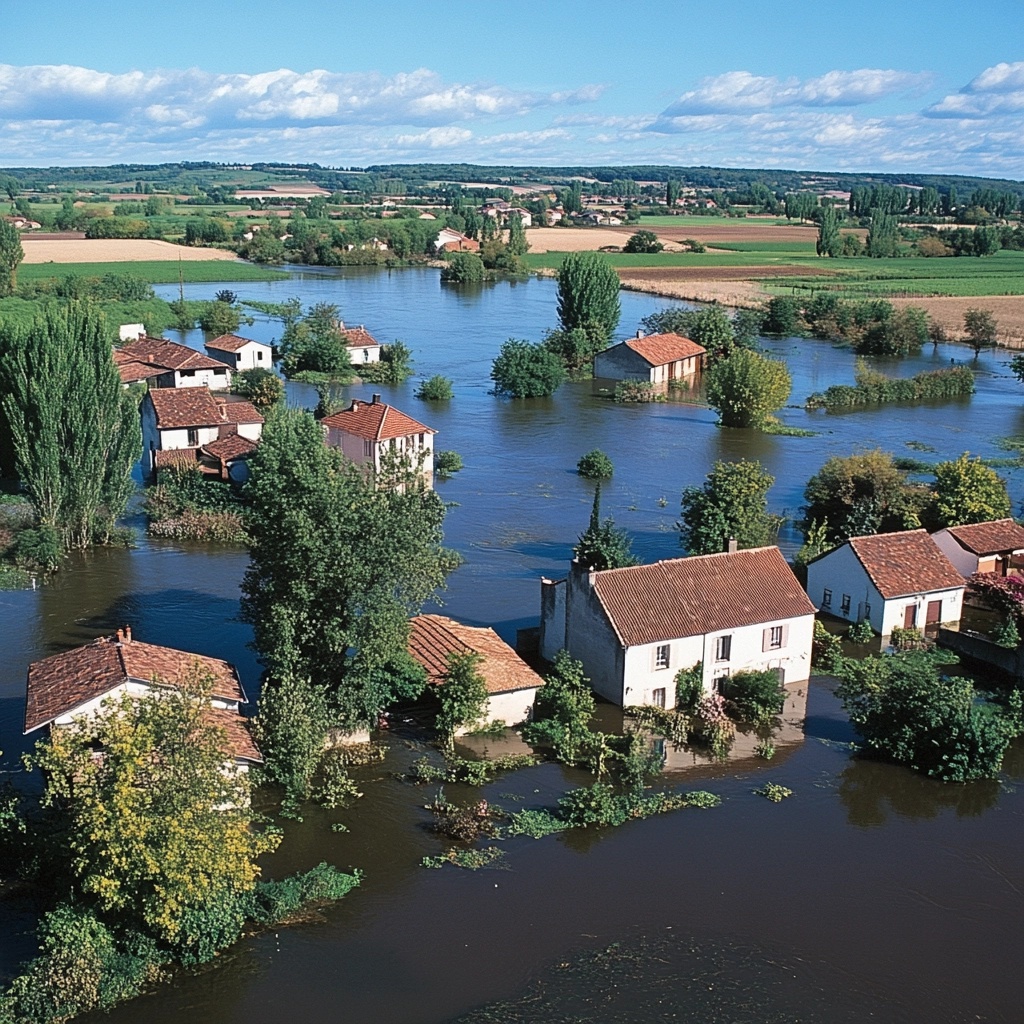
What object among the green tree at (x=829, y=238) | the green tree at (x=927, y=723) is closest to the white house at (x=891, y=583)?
the green tree at (x=927, y=723)

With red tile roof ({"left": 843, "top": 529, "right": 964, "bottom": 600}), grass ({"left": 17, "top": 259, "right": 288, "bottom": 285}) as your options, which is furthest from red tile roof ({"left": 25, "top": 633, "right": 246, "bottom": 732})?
grass ({"left": 17, "top": 259, "right": 288, "bottom": 285})

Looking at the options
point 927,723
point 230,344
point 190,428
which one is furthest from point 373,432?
point 230,344

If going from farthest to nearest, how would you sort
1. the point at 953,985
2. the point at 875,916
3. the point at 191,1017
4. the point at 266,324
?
the point at 266,324, the point at 875,916, the point at 953,985, the point at 191,1017

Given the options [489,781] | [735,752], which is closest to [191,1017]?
[489,781]

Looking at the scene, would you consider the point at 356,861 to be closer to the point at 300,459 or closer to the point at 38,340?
the point at 300,459

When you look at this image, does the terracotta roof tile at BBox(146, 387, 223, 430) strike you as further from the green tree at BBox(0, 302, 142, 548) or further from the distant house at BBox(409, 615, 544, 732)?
the distant house at BBox(409, 615, 544, 732)
